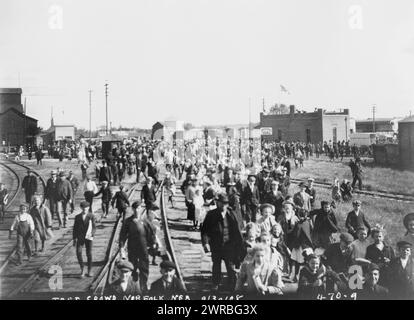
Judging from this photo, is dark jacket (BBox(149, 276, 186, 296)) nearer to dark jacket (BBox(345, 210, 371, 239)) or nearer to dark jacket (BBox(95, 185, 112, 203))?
dark jacket (BBox(95, 185, 112, 203))

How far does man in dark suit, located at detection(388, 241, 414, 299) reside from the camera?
281 inches

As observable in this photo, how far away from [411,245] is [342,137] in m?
15.7

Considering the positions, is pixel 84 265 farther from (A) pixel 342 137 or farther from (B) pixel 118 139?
(A) pixel 342 137

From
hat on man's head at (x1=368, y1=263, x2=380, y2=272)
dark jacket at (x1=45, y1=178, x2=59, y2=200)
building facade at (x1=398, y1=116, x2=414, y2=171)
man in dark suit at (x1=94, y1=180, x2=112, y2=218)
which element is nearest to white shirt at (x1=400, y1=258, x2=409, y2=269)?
hat on man's head at (x1=368, y1=263, x2=380, y2=272)

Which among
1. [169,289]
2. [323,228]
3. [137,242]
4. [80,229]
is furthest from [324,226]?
[80,229]

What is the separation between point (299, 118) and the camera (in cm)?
2267

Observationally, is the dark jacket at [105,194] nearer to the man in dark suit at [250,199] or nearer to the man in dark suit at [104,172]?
the man in dark suit at [104,172]

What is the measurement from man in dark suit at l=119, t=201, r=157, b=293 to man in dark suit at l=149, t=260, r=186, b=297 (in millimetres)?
340

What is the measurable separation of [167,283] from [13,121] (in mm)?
6002

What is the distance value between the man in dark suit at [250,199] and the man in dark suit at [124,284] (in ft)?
9.65

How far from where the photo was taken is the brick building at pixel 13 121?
8.96 meters

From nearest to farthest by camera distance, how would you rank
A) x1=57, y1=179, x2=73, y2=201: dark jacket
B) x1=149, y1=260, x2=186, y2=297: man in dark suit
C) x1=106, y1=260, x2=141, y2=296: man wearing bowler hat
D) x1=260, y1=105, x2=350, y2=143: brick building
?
Answer: x1=149, y1=260, x2=186, y2=297: man in dark suit → x1=106, y1=260, x2=141, y2=296: man wearing bowler hat → x1=57, y1=179, x2=73, y2=201: dark jacket → x1=260, y1=105, x2=350, y2=143: brick building

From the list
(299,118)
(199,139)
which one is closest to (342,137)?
(299,118)

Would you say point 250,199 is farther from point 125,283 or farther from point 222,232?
point 125,283
